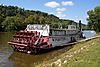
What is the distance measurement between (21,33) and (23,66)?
16882mm

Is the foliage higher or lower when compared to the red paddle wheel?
higher

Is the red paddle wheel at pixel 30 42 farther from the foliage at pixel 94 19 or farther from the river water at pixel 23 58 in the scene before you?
the foliage at pixel 94 19

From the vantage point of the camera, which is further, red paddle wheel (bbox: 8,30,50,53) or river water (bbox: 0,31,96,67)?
red paddle wheel (bbox: 8,30,50,53)

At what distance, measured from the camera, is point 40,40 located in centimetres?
4222

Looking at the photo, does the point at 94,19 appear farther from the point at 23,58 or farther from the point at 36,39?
the point at 23,58

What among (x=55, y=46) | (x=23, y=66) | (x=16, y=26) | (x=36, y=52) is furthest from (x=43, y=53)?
(x=16, y=26)

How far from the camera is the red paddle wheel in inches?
1587

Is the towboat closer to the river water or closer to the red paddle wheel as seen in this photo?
the red paddle wheel

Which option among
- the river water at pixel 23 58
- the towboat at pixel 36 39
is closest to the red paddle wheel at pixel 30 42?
the towboat at pixel 36 39

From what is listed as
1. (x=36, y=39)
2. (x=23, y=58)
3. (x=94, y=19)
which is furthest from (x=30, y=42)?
(x=94, y=19)

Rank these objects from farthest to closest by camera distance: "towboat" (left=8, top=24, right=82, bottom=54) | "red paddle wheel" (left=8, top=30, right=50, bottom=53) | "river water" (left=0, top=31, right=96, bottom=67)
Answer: "towboat" (left=8, top=24, right=82, bottom=54) → "red paddle wheel" (left=8, top=30, right=50, bottom=53) → "river water" (left=0, top=31, right=96, bottom=67)

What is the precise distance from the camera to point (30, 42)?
4078 cm

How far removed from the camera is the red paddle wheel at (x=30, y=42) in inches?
1587

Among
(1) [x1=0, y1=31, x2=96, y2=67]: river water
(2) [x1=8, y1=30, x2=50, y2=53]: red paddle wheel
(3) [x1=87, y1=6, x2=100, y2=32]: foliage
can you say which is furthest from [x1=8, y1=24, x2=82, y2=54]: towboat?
(3) [x1=87, y1=6, x2=100, y2=32]: foliage
